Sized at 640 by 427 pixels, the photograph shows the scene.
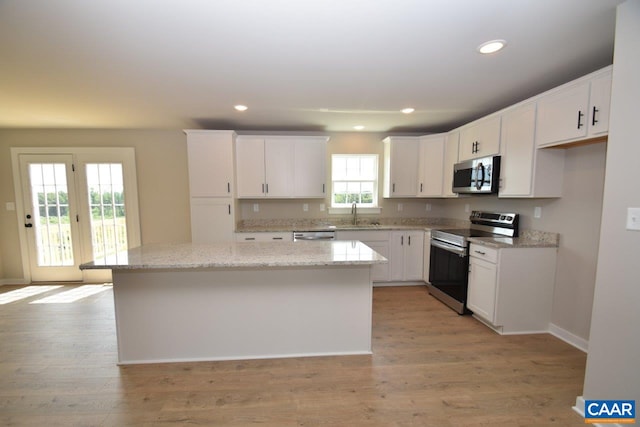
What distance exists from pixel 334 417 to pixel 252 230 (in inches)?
99.6

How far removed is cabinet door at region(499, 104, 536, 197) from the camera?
8.02ft

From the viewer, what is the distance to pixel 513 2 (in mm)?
1386

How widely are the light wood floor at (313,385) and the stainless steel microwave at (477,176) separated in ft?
5.12

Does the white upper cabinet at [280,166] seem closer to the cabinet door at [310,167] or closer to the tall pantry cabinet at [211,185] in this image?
the cabinet door at [310,167]

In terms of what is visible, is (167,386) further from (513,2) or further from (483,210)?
(483,210)

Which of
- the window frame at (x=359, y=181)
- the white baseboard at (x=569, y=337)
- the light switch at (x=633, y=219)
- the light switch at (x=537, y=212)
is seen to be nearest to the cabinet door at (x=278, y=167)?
the window frame at (x=359, y=181)

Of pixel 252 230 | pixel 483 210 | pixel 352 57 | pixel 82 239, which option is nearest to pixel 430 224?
pixel 483 210

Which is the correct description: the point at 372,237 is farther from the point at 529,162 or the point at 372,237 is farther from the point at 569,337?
the point at 569,337

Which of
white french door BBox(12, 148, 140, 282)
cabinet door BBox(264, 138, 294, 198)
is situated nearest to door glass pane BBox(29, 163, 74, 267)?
white french door BBox(12, 148, 140, 282)

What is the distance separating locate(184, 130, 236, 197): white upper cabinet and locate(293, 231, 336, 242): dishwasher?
115 centimetres

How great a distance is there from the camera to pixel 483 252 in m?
2.70

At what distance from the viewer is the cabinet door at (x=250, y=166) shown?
3.78 meters

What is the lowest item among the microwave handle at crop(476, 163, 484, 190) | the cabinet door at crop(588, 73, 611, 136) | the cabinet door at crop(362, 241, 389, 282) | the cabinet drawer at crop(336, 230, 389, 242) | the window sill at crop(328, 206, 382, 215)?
the cabinet door at crop(362, 241, 389, 282)

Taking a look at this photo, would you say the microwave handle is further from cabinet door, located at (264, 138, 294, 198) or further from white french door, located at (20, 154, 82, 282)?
white french door, located at (20, 154, 82, 282)
